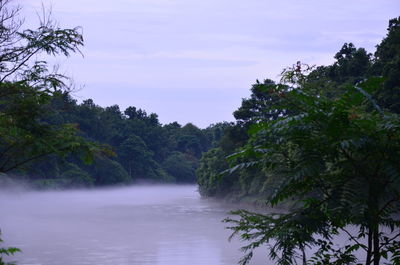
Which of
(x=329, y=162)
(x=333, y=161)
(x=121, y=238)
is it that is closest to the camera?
(x=333, y=161)

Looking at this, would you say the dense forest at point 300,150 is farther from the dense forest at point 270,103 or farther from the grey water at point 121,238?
the grey water at point 121,238

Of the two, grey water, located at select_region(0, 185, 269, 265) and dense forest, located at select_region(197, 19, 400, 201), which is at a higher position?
dense forest, located at select_region(197, 19, 400, 201)

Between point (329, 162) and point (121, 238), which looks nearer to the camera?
Result: point (329, 162)

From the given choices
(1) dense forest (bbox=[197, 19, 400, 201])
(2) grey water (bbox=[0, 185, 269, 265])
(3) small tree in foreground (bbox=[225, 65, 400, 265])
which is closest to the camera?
(3) small tree in foreground (bbox=[225, 65, 400, 265])

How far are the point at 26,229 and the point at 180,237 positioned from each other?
8.01 m

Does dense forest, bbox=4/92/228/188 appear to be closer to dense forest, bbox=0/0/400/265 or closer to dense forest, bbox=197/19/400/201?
dense forest, bbox=197/19/400/201

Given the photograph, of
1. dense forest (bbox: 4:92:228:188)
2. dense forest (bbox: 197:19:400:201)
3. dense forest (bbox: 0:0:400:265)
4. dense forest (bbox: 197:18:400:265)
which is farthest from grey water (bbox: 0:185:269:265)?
dense forest (bbox: 4:92:228:188)

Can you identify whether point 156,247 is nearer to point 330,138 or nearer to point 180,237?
point 180,237

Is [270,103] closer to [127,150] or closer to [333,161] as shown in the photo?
[333,161]

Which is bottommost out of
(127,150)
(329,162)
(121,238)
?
(121,238)

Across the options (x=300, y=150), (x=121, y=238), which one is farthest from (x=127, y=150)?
(x=300, y=150)

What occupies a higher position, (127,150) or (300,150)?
(127,150)

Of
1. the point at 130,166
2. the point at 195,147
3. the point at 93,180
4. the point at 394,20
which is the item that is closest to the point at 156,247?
the point at 394,20

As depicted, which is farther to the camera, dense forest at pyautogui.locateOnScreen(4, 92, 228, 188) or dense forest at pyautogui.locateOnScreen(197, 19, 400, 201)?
dense forest at pyautogui.locateOnScreen(4, 92, 228, 188)
